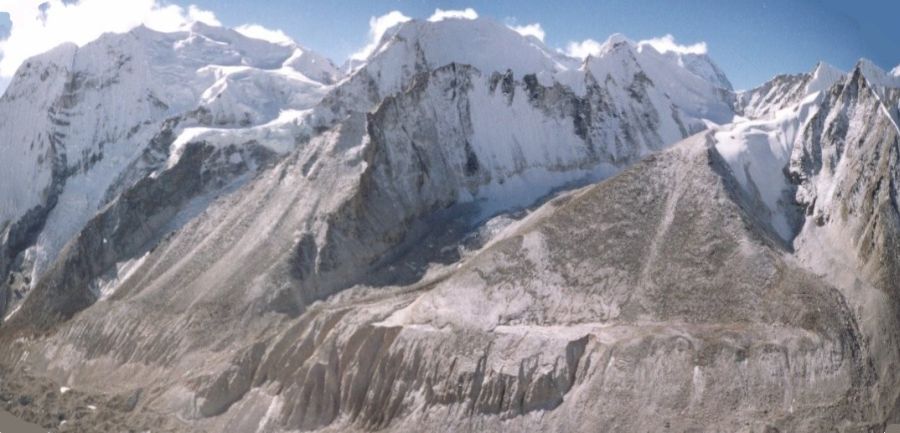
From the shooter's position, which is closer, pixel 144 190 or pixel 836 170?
pixel 836 170

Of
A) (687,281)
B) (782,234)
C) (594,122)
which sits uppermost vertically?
(594,122)

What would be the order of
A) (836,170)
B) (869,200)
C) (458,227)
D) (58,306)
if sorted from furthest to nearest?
(58,306) < (458,227) < (836,170) < (869,200)

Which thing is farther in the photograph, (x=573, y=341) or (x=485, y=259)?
(x=485, y=259)

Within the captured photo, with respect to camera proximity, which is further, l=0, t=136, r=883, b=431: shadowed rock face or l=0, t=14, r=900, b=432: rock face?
l=0, t=14, r=900, b=432: rock face

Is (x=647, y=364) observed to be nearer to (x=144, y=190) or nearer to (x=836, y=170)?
(x=836, y=170)

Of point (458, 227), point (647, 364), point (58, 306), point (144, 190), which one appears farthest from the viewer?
point (144, 190)

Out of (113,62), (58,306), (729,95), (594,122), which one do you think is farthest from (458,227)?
(113,62)

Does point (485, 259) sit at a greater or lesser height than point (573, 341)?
greater

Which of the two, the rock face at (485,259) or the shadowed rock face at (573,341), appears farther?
the rock face at (485,259)
